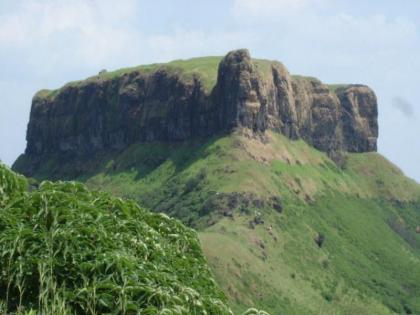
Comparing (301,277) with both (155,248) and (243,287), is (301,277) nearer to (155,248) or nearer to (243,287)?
(243,287)

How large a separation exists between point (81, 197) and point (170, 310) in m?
5.36

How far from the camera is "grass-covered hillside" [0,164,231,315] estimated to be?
18672 millimetres

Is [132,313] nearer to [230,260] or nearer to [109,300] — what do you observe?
[109,300]

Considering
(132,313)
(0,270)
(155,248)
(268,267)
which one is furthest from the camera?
(268,267)

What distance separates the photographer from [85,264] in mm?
19188

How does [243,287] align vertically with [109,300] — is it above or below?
below

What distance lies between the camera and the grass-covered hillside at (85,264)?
18.7 m

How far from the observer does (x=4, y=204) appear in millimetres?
22016

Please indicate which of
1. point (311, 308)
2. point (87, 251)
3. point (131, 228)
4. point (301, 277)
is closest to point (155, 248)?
point (131, 228)

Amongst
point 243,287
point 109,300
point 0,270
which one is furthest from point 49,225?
point 243,287

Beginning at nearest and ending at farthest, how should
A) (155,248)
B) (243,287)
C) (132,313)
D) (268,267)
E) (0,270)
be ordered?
(132,313), (0,270), (155,248), (243,287), (268,267)

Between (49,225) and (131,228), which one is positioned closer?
(49,225)

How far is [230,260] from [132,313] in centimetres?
15679

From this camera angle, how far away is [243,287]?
171 m
